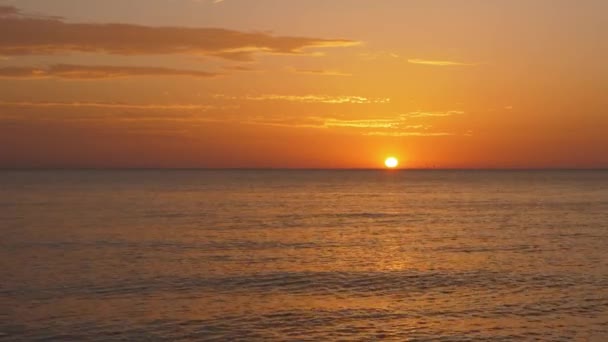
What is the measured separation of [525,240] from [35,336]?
4130 cm

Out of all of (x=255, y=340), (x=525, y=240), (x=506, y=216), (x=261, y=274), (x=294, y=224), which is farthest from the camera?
(x=506, y=216)

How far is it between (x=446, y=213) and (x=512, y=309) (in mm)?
56654

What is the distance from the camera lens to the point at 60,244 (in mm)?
51844

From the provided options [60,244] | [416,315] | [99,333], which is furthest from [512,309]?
[60,244]

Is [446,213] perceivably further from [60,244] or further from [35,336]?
[35,336]

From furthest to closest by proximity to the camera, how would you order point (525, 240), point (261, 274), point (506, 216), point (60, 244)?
point (506, 216) → point (525, 240) → point (60, 244) → point (261, 274)

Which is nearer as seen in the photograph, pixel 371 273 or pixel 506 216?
pixel 371 273

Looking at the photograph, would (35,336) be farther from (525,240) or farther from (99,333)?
(525,240)

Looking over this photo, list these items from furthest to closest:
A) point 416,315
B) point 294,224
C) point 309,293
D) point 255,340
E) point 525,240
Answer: point 294,224
point 525,240
point 309,293
point 416,315
point 255,340

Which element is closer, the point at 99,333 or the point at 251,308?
the point at 99,333

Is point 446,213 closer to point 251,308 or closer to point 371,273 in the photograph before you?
point 371,273

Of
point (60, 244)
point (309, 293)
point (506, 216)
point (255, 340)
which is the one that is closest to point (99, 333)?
point (255, 340)

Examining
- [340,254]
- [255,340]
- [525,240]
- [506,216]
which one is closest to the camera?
[255,340]

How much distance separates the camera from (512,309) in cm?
3086
